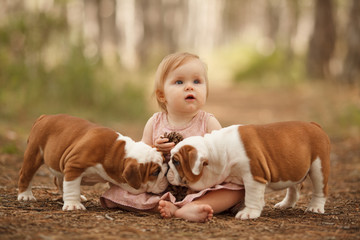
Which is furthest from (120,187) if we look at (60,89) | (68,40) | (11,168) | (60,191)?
(68,40)

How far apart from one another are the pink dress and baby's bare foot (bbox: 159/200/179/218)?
0.28 ft

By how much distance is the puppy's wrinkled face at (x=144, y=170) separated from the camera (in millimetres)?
3525

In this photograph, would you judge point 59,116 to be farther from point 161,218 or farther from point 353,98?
point 353,98

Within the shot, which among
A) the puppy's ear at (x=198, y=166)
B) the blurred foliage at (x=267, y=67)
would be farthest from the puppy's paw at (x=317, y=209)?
the blurred foliage at (x=267, y=67)

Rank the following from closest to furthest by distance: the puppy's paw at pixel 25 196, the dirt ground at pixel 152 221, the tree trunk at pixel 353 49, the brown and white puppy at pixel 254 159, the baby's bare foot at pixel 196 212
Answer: the dirt ground at pixel 152 221, the baby's bare foot at pixel 196 212, the brown and white puppy at pixel 254 159, the puppy's paw at pixel 25 196, the tree trunk at pixel 353 49

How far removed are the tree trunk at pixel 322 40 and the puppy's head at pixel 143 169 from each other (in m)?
13.0

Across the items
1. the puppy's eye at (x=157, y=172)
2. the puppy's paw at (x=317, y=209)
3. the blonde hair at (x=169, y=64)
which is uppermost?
the blonde hair at (x=169, y=64)

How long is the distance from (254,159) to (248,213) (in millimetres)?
409

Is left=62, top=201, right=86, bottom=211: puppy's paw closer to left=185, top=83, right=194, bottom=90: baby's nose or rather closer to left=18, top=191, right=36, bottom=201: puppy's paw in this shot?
left=18, top=191, right=36, bottom=201: puppy's paw

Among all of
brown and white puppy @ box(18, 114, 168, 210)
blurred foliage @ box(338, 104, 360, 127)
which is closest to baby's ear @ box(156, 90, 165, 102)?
brown and white puppy @ box(18, 114, 168, 210)

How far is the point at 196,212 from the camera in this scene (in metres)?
3.39

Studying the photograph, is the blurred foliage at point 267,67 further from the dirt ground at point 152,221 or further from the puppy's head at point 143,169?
the puppy's head at point 143,169

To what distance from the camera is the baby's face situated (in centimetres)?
393

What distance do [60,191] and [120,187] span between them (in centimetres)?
78
